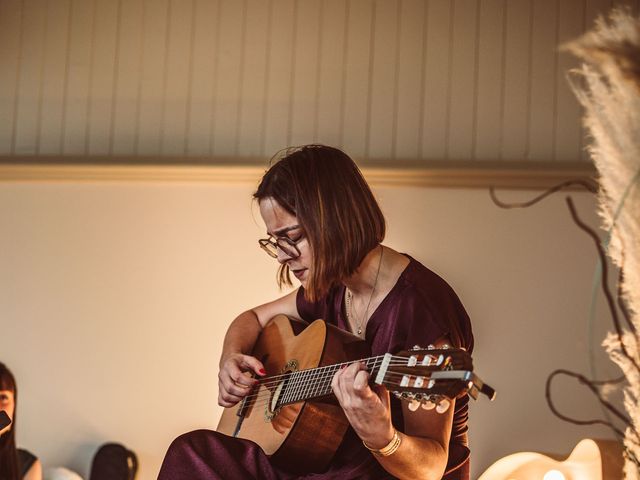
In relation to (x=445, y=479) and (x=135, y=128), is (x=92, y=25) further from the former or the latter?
(x=445, y=479)

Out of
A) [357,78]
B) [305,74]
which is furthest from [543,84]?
[305,74]

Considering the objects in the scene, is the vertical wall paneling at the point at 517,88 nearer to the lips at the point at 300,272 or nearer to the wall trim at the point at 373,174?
the wall trim at the point at 373,174

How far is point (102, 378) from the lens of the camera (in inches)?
136

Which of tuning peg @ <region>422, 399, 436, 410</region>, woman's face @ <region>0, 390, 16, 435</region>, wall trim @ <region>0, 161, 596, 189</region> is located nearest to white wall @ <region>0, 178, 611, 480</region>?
wall trim @ <region>0, 161, 596, 189</region>

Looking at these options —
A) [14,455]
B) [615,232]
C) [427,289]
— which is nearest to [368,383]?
[427,289]

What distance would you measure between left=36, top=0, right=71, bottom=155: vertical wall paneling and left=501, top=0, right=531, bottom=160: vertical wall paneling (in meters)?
1.90

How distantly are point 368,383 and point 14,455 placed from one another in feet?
5.52

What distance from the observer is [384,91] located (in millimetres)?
3434

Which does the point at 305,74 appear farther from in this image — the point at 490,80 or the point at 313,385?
the point at 313,385

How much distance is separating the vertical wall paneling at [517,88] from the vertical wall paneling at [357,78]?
564 millimetres

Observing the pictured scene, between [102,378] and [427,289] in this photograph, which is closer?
[427,289]

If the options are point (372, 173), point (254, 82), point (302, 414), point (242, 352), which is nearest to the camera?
point (302, 414)

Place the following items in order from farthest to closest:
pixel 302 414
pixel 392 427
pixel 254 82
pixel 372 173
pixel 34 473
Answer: pixel 254 82, pixel 372 173, pixel 34 473, pixel 302 414, pixel 392 427

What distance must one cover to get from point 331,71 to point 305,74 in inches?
4.3
